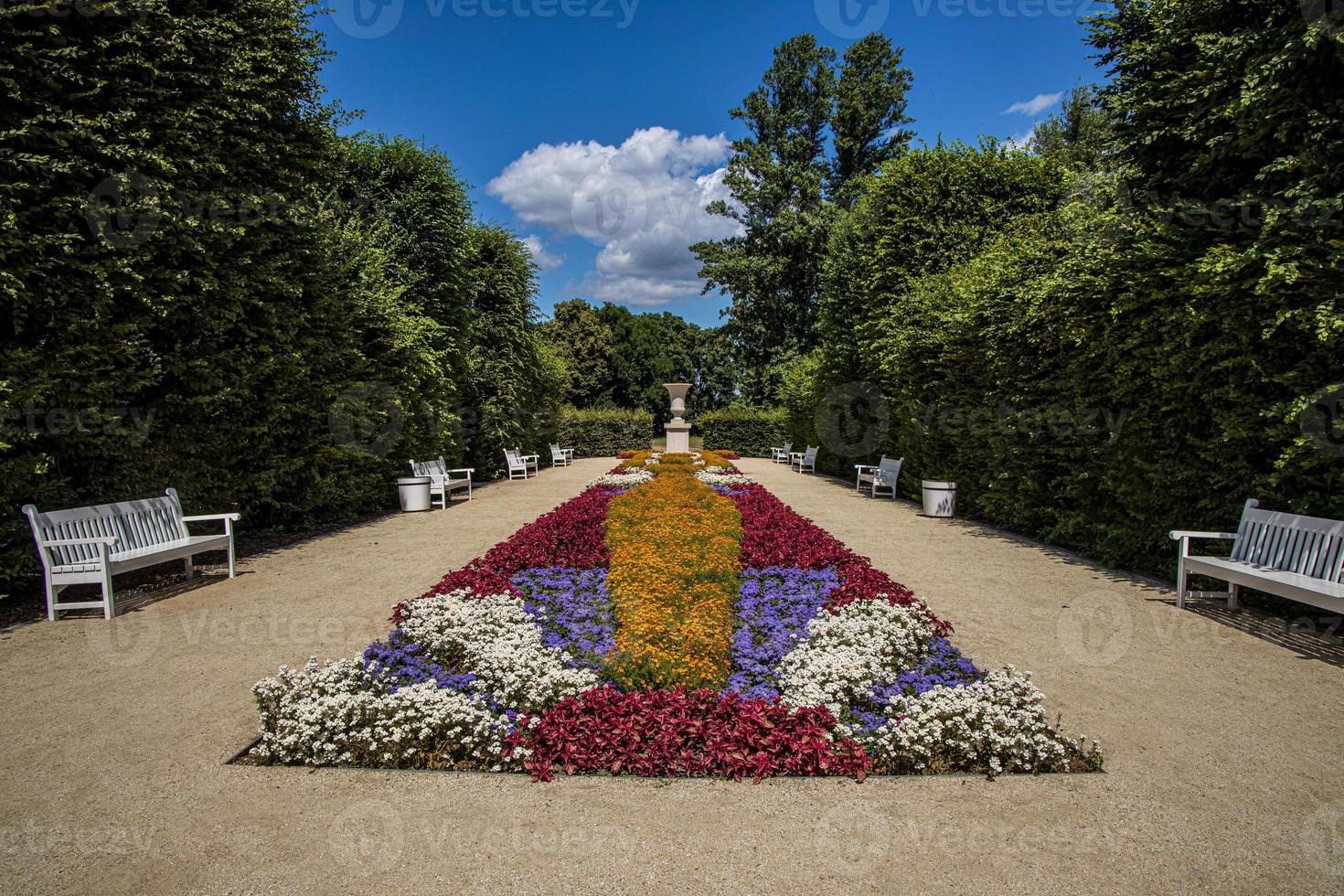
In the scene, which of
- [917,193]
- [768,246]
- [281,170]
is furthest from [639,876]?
[768,246]

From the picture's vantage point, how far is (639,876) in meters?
2.51

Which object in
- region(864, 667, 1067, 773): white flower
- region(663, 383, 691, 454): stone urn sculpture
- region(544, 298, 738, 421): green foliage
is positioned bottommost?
region(864, 667, 1067, 773): white flower

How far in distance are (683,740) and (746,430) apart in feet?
98.3

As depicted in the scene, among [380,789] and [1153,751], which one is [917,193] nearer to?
[1153,751]

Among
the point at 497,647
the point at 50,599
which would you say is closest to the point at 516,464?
the point at 50,599

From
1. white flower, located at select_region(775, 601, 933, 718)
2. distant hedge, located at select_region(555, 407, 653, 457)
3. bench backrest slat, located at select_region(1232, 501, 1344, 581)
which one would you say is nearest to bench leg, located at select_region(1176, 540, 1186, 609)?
bench backrest slat, located at select_region(1232, 501, 1344, 581)

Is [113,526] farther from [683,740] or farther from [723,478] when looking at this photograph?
[723,478]

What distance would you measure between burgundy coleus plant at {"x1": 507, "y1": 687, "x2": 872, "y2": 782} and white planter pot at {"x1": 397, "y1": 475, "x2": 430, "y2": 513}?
10.4 metres

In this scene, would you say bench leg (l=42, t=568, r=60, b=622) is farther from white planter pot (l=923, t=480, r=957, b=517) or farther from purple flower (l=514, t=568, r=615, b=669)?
white planter pot (l=923, t=480, r=957, b=517)

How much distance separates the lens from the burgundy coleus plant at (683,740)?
10.7 feet

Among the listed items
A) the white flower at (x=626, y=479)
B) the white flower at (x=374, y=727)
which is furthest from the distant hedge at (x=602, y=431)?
the white flower at (x=374, y=727)

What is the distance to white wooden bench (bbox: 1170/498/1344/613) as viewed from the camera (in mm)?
4973

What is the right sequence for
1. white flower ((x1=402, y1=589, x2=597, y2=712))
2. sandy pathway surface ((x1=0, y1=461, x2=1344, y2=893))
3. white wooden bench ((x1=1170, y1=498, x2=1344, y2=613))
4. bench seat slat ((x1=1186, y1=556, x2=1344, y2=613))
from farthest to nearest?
1. white wooden bench ((x1=1170, y1=498, x2=1344, y2=613))
2. bench seat slat ((x1=1186, y1=556, x2=1344, y2=613))
3. white flower ((x1=402, y1=589, x2=597, y2=712))
4. sandy pathway surface ((x1=0, y1=461, x2=1344, y2=893))

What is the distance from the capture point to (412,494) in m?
13.1
